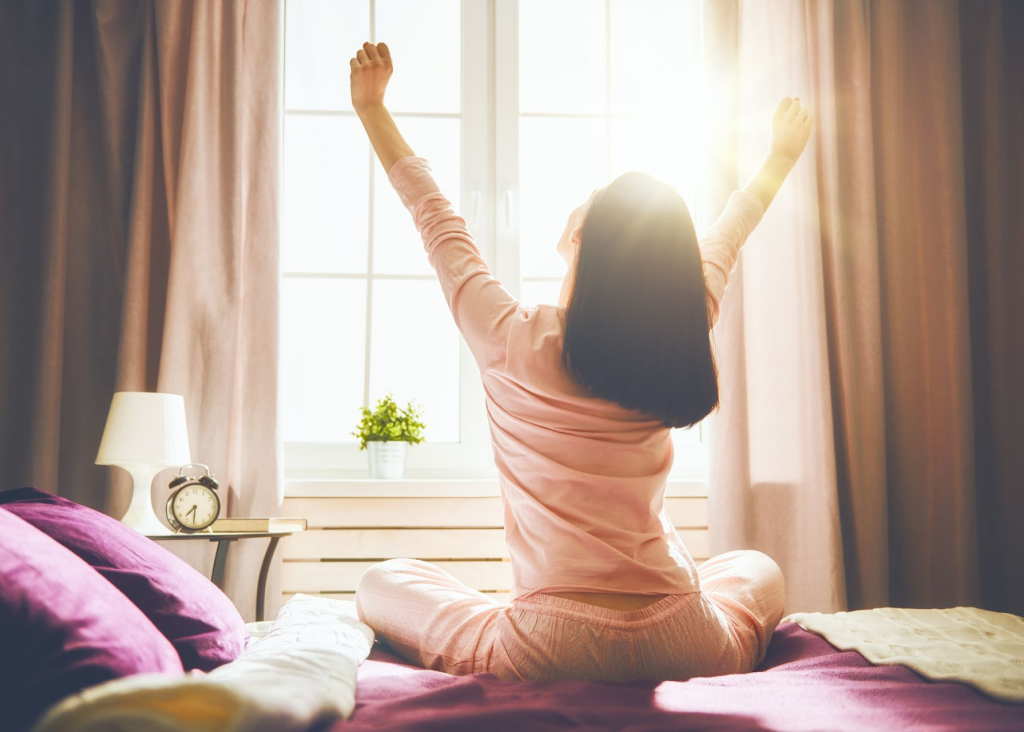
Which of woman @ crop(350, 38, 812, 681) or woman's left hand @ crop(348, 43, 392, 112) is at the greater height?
woman's left hand @ crop(348, 43, 392, 112)

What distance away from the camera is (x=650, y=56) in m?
2.78

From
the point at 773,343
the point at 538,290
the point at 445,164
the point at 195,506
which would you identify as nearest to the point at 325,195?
the point at 445,164

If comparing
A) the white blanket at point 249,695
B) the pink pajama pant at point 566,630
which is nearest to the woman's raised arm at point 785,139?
the pink pajama pant at point 566,630

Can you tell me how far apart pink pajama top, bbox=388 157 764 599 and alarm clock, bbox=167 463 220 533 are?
3.47 ft

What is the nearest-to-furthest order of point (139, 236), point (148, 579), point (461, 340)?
1. point (148, 579)
2. point (139, 236)
3. point (461, 340)

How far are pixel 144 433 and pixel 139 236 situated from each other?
683 millimetres

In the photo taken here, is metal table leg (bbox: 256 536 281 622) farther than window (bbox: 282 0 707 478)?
No

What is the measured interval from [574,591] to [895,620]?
2.04ft

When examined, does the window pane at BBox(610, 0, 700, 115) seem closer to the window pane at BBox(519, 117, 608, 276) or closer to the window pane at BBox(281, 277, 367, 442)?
the window pane at BBox(519, 117, 608, 276)

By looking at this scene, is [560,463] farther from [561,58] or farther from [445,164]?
[561,58]

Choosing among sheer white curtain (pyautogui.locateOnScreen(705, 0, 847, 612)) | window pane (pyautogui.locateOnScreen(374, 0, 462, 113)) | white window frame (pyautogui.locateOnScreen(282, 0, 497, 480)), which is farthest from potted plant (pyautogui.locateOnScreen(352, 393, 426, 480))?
window pane (pyautogui.locateOnScreen(374, 0, 462, 113))

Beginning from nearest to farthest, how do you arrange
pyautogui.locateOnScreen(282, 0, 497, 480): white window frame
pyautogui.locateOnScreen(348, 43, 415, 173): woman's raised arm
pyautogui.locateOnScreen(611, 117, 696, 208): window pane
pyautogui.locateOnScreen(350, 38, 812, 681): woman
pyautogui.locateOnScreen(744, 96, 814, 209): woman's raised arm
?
pyautogui.locateOnScreen(350, 38, 812, 681): woman, pyautogui.locateOnScreen(348, 43, 415, 173): woman's raised arm, pyautogui.locateOnScreen(744, 96, 814, 209): woman's raised arm, pyautogui.locateOnScreen(282, 0, 497, 480): white window frame, pyautogui.locateOnScreen(611, 117, 696, 208): window pane

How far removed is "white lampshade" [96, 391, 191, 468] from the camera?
194 centimetres

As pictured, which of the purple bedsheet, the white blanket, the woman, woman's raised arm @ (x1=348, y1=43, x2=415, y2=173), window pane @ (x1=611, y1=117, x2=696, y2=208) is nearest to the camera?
the white blanket
